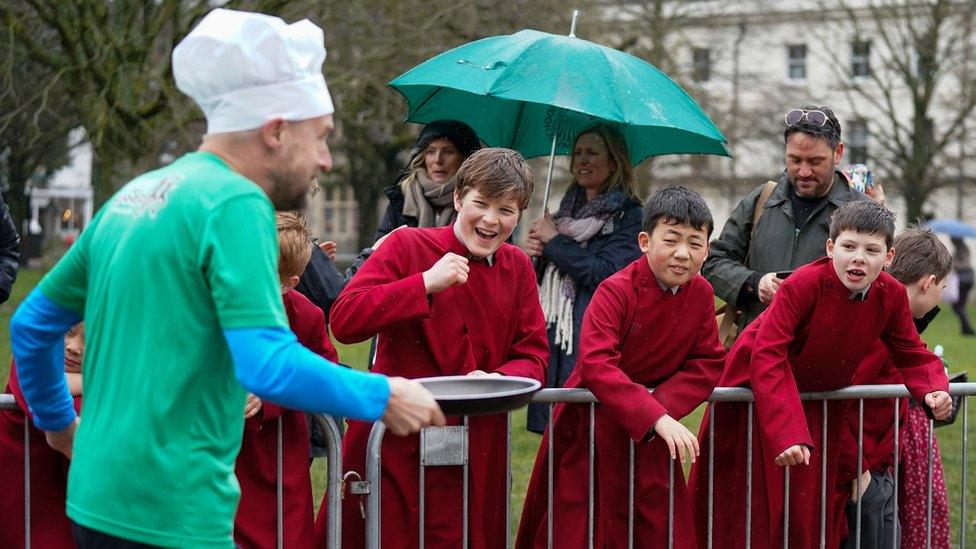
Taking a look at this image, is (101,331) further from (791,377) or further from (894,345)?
(894,345)

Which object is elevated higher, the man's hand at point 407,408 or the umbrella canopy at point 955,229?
the umbrella canopy at point 955,229

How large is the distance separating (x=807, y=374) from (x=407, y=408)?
2682 millimetres

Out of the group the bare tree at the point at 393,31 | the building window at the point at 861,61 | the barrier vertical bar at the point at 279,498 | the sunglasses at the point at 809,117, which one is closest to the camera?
the barrier vertical bar at the point at 279,498

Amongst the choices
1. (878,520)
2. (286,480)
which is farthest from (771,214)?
(286,480)

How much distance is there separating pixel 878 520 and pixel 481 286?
1943 millimetres

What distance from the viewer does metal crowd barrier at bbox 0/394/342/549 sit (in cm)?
429

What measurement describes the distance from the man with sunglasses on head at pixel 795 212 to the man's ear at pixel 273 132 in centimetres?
315

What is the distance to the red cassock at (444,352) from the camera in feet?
15.5

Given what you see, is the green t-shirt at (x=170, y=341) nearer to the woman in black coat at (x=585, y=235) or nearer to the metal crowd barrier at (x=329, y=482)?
the metal crowd barrier at (x=329, y=482)

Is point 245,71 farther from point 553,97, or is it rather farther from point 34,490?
point 553,97

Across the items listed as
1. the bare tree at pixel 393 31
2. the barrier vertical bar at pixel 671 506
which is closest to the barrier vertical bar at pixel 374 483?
the barrier vertical bar at pixel 671 506

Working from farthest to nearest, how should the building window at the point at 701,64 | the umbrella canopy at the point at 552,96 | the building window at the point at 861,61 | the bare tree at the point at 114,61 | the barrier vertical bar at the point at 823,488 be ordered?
1. the building window at the point at 861,61
2. the building window at the point at 701,64
3. the bare tree at the point at 114,61
4. the umbrella canopy at the point at 552,96
5. the barrier vertical bar at the point at 823,488

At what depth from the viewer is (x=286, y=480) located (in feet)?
15.0

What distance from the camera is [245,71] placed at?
2.83 metres
